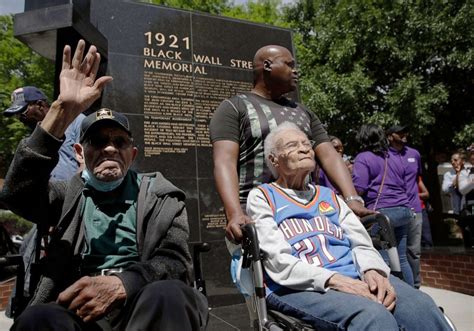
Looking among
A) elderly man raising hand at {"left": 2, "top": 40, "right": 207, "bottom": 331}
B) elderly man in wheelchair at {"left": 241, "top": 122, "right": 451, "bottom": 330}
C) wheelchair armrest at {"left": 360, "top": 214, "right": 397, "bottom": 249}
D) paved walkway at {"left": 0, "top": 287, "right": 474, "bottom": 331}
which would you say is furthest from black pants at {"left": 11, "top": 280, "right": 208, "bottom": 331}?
paved walkway at {"left": 0, "top": 287, "right": 474, "bottom": 331}

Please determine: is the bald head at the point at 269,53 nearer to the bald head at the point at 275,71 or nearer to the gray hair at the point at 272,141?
the bald head at the point at 275,71

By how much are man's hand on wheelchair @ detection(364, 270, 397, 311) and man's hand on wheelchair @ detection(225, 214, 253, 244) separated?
0.64m

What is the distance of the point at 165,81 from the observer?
17.0ft

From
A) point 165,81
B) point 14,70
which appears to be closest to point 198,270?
point 165,81

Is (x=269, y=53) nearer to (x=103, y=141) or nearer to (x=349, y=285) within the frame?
(x=103, y=141)

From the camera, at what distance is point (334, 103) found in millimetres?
13188

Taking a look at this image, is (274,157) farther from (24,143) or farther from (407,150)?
(407,150)

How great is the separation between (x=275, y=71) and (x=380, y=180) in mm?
2275

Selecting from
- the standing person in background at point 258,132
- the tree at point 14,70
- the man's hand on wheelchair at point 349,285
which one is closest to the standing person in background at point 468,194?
the standing person in background at point 258,132

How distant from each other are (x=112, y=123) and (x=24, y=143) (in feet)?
1.48

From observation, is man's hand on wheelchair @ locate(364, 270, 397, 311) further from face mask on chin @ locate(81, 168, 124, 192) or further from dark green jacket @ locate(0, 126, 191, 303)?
face mask on chin @ locate(81, 168, 124, 192)

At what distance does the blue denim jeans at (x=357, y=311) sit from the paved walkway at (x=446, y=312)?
6.62 ft

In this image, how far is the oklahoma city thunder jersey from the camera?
2.21 m

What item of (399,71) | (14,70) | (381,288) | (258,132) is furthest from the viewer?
Result: (14,70)
